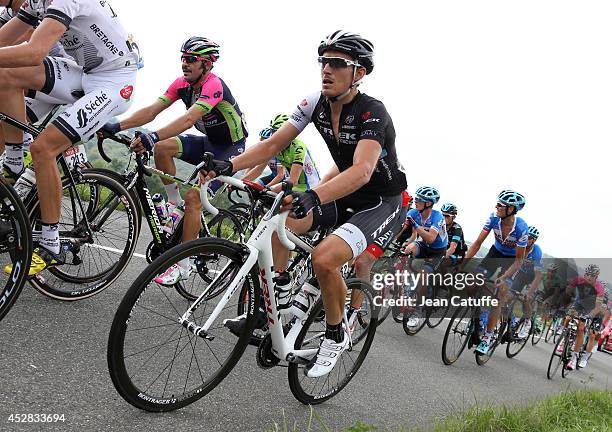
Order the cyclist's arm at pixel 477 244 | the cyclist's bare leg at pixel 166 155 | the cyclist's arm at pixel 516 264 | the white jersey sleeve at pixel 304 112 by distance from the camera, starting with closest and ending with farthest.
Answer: the white jersey sleeve at pixel 304 112
the cyclist's bare leg at pixel 166 155
the cyclist's arm at pixel 516 264
the cyclist's arm at pixel 477 244

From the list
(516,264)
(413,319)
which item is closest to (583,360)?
(516,264)

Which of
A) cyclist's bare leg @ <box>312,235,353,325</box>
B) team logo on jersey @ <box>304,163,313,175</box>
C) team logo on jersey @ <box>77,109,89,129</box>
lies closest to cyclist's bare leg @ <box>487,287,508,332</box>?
team logo on jersey @ <box>304,163,313,175</box>

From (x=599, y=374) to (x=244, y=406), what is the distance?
1230cm

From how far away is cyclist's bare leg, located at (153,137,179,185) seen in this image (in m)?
5.04

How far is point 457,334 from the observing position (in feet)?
24.7

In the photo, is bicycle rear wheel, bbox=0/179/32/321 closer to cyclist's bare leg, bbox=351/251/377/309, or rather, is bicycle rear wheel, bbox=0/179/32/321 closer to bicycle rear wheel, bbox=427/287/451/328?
cyclist's bare leg, bbox=351/251/377/309

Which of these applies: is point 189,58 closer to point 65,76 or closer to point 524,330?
point 65,76

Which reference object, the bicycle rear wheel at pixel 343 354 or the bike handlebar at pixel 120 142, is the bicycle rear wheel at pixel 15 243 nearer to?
the bike handlebar at pixel 120 142

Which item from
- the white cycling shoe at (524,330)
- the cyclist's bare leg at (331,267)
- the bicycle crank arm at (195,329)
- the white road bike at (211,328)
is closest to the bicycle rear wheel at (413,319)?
the white cycling shoe at (524,330)

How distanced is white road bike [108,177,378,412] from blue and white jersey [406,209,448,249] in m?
5.18

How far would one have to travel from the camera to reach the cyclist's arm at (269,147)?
3543 mm

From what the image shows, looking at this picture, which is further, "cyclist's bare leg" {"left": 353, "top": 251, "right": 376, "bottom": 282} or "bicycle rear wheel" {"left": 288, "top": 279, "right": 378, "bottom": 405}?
"cyclist's bare leg" {"left": 353, "top": 251, "right": 376, "bottom": 282}

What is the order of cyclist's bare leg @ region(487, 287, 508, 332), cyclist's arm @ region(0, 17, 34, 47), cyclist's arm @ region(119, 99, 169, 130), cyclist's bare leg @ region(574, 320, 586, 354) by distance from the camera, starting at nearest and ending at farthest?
cyclist's arm @ region(0, 17, 34, 47), cyclist's arm @ region(119, 99, 169, 130), cyclist's bare leg @ region(487, 287, 508, 332), cyclist's bare leg @ region(574, 320, 586, 354)

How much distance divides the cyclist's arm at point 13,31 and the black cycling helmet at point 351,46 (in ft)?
8.41
